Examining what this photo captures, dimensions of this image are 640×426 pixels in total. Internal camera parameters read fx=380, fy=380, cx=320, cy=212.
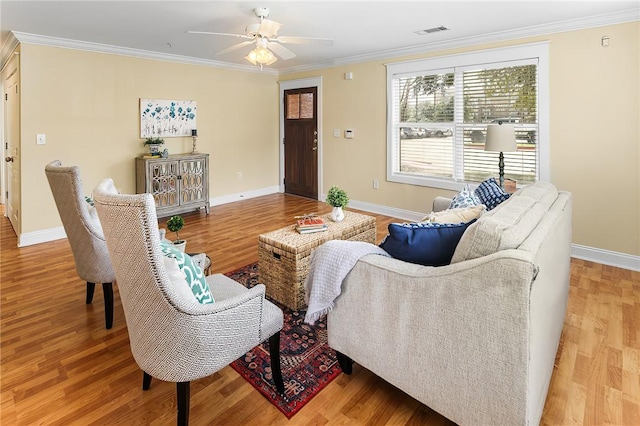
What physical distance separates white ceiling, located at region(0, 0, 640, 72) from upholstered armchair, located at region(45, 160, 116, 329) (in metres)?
1.82

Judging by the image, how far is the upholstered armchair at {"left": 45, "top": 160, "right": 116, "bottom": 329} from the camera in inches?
88.3

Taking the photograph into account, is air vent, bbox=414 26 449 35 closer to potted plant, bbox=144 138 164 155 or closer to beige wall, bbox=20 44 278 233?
beige wall, bbox=20 44 278 233

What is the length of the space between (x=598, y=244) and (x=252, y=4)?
4019mm

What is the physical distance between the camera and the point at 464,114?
473cm

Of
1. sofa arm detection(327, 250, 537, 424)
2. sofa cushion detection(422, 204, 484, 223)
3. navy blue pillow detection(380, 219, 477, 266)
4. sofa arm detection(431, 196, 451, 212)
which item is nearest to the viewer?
sofa arm detection(327, 250, 537, 424)

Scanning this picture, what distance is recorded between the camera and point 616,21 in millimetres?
3525

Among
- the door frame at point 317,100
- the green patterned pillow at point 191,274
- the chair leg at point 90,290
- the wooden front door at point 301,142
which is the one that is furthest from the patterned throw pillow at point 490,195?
the wooden front door at point 301,142

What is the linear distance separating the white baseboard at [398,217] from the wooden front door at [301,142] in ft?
2.50

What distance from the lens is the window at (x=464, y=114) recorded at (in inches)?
163

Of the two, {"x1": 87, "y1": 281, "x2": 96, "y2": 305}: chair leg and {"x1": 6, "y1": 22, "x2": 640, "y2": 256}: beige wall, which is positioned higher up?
{"x1": 6, "y1": 22, "x2": 640, "y2": 256}: beige wall

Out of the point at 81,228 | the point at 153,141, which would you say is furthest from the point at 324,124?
the point at 81,228

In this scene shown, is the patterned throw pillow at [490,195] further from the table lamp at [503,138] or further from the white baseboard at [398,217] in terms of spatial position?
the white baseboard at [398,217]

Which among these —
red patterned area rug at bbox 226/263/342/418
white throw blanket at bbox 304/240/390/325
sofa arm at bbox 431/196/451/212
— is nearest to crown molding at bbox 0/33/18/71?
red patterned area rug at bbox 226/263/342/418


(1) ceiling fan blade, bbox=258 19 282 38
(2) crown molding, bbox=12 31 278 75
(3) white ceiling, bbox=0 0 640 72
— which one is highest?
(2) crown molding, bbox=12 31 278 75
